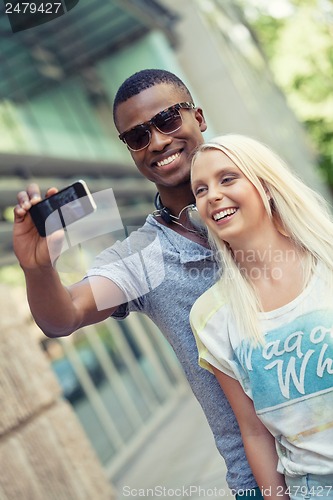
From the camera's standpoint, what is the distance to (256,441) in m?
1.62

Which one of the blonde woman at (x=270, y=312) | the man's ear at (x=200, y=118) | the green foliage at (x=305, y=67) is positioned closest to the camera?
the blonde woman at (x=270, y=312)

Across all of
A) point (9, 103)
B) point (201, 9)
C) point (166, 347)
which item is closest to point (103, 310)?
point (9, 103)

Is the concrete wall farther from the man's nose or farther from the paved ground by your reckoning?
the man's nose

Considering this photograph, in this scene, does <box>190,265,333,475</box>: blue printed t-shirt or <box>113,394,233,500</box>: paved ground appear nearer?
<box>190,265,333,475</box>: blue printed t-shirt

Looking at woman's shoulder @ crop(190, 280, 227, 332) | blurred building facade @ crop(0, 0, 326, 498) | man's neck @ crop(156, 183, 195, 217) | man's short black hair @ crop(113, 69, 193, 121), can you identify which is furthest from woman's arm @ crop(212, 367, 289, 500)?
blurred building facade @ crop(0, 0, 326, 498)

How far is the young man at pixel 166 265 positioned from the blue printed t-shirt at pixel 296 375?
0.49 feet

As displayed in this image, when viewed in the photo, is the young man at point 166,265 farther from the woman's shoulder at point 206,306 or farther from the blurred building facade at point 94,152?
the blurred building facade at point 94,152

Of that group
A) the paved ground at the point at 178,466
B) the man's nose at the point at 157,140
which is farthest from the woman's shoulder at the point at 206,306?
the paved ground at the point at 178,466

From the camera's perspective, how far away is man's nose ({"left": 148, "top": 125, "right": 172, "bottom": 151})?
172 centimetres

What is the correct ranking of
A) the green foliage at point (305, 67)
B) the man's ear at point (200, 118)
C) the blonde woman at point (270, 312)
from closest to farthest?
the blonde woman at point (270, 312)
the man's ear at point (200, 118)
the green foliage at point (305, 67)

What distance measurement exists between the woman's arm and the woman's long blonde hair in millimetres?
154

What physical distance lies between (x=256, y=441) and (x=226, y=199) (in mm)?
537

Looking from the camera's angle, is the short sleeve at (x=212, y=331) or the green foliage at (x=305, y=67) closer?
the short sleeve at (x=212, y=331)

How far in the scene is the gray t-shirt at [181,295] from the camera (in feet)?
5.59
